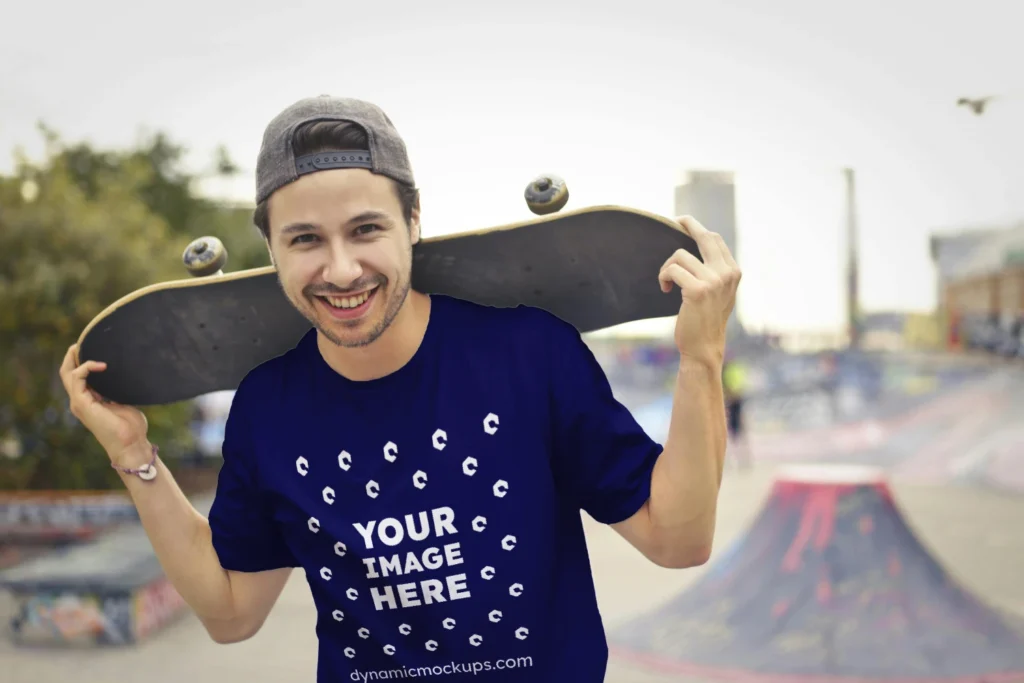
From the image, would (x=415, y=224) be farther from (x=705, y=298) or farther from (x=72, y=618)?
(x=72, y=618)

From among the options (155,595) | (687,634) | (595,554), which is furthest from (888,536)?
(155,595)

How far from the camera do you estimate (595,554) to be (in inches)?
362

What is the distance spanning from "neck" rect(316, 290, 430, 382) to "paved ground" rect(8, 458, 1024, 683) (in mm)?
4584

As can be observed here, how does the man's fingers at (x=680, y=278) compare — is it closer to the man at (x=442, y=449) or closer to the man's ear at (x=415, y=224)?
the man at (x=442, y=449)

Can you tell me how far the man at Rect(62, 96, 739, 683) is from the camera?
1.44 meters

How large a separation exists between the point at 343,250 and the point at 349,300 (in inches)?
3.2

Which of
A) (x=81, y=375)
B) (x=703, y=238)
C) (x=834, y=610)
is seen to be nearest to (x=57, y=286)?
(x=834, y=610)

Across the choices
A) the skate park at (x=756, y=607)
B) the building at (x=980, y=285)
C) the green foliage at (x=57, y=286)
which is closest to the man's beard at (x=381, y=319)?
the skate park at (x=756, y=607)

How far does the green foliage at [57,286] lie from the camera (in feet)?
32.5

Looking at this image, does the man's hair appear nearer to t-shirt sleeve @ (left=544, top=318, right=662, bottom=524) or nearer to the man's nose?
the man's nose

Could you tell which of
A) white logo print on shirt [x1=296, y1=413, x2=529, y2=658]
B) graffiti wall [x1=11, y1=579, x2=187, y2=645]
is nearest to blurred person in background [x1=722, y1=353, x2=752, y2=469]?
graffiti wall [x1=11, y1=579, x2=187, y2=645]

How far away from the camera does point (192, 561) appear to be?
168 centimetres

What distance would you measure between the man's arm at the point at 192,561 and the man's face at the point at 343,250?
48cm

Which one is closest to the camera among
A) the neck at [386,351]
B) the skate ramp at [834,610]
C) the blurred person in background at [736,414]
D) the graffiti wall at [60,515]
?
the neck at [386,351]
